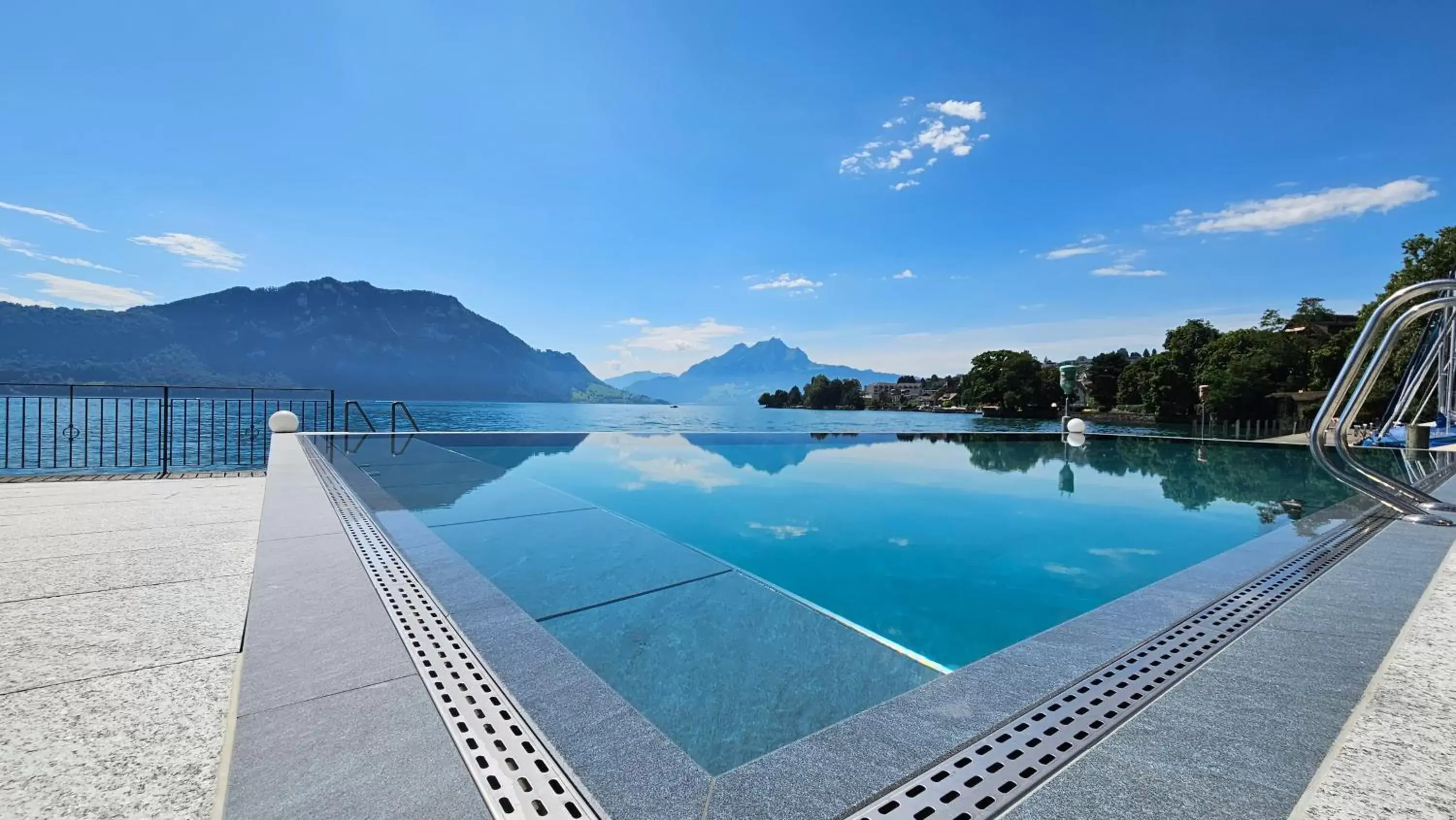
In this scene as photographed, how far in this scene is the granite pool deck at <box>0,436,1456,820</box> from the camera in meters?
1.00

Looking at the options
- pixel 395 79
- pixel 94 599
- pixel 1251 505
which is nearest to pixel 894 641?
pixel 94 599

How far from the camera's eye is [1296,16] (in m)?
9.05

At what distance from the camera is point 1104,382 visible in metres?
44.9

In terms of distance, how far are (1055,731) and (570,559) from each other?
7.33 feet

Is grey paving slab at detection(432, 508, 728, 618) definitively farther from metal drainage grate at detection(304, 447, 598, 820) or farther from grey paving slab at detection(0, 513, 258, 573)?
grey paving slab at detection(0, 513, 258, 573)

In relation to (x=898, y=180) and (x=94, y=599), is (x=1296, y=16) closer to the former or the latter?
(x=898, y=180)

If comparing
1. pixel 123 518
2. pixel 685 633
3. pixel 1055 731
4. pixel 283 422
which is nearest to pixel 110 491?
pixel 123 518

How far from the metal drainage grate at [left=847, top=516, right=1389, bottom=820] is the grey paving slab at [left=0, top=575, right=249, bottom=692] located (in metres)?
1.92

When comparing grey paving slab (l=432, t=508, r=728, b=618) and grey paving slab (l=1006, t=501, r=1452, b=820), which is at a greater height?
grey paving slab (l=1006, t=501, r=1452, b=820)

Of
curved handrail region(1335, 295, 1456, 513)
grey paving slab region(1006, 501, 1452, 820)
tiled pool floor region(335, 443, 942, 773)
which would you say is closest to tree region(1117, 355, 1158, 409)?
curved handrail region(1335, 295, 1456, 513)

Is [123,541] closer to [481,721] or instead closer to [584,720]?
[481,721]

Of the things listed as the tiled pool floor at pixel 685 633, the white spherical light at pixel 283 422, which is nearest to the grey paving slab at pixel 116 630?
the tiled pool floor at pixel 685 633

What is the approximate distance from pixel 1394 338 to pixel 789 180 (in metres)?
11.3

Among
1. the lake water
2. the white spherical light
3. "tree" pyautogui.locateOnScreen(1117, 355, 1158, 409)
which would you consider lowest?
the lake water
